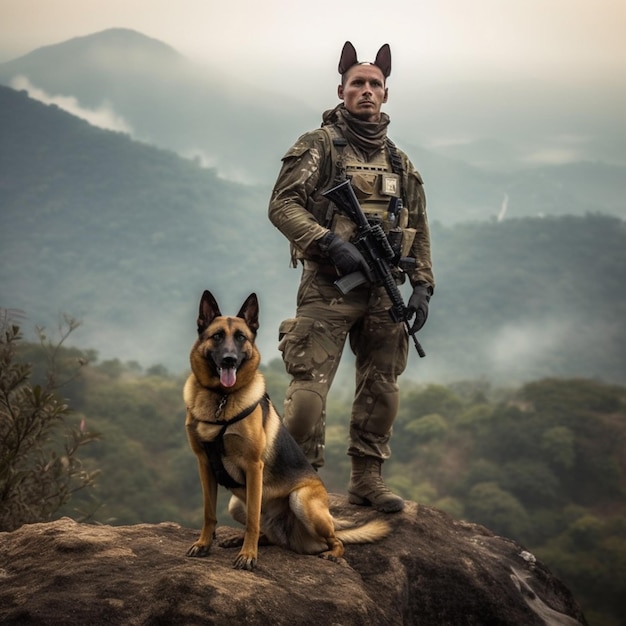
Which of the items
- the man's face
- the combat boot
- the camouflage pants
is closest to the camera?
the camouflage pants

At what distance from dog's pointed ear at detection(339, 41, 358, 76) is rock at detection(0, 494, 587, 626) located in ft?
11.3

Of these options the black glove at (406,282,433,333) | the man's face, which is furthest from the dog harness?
the man's face

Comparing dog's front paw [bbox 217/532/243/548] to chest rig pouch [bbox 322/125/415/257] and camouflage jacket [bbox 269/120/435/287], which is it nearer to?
camouflage jacket [bbox 269/120/435/287]

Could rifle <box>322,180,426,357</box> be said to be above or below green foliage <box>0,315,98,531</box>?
above

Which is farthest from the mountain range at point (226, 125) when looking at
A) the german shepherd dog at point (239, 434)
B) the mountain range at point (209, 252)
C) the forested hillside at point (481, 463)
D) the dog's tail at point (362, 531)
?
the german shepherd dog at point (239, 434)

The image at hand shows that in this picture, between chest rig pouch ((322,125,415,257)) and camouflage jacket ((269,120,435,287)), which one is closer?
camouflage jacket ((269,120,435,287))

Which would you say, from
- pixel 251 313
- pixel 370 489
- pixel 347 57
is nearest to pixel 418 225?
pixel 347 57

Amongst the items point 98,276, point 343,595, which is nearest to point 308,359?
point 343,595

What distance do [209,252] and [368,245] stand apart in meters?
110

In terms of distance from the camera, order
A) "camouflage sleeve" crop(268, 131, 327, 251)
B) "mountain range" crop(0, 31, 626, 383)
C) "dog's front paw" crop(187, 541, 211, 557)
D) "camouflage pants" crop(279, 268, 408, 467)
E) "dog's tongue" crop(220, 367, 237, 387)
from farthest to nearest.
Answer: "mountain range" crop(0, 31, 626, 383), "camouflage pants" crop(279, 268, 408, 467), "camouflage sleeve" crop(268, 131, 327, 251), "dog's front paw" crop(187, 541, 211, 557), "dog's tongue" crop(220, 367, 237, 387)

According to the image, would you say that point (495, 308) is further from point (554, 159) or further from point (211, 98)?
point (211, 98)

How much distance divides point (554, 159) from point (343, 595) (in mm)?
139716

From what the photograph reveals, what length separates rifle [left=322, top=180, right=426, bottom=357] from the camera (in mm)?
5812

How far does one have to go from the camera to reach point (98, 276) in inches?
4055
